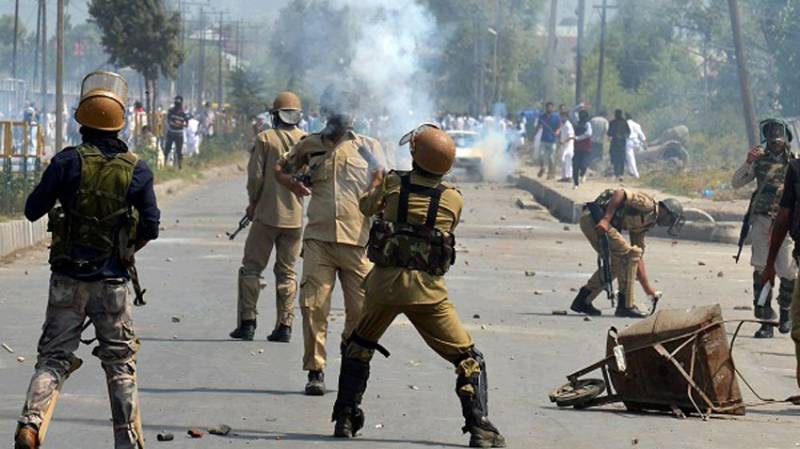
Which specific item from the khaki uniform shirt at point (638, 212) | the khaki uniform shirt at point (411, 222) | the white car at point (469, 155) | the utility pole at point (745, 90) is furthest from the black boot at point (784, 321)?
the white car at point (469, 155)

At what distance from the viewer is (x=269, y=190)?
11992 mm

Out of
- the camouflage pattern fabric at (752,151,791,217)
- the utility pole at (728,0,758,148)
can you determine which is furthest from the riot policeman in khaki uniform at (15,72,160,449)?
the utility pole at (728,0,758,148)

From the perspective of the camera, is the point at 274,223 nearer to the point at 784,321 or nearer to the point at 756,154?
the point at 756,154

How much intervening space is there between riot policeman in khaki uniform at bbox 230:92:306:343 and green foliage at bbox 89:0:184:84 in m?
34.1

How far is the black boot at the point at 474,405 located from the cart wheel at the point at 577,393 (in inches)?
59.1

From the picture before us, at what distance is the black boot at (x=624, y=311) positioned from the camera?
14750 millimetres

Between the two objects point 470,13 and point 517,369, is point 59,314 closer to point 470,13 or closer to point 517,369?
point 517,369

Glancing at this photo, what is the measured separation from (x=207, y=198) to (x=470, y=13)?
20.7 metres

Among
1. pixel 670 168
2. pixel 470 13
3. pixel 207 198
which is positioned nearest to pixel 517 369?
pixel 207 198

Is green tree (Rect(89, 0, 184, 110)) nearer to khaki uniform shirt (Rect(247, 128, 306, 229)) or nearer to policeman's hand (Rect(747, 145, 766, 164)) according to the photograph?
policeman's hand (Rect(747, 145, 766, 164))

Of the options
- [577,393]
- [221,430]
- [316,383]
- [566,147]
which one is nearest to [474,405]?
[221,430]

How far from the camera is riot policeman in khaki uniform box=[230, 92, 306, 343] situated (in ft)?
38.9

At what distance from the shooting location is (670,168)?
46.9 m

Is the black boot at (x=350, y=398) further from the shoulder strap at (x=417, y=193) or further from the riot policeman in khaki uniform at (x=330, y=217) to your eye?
the riot policeman in khaki uniform at (x=330, y=217)
